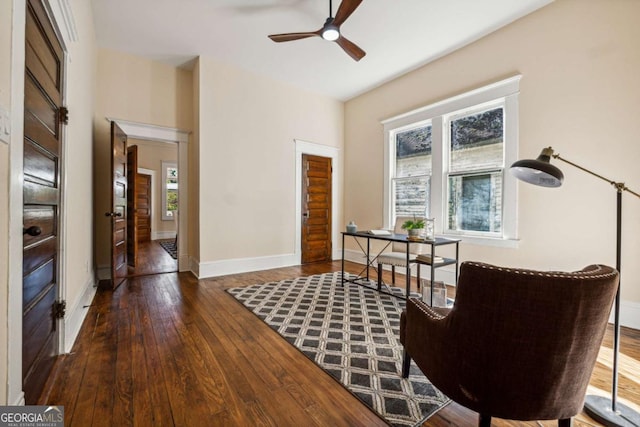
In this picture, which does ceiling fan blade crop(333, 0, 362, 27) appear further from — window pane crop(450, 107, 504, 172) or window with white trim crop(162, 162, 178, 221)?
window with white trim crop(162, 162, 178, 221)

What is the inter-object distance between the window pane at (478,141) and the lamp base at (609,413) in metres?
2.59

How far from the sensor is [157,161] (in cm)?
855

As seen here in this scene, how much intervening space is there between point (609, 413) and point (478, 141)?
9.87ft

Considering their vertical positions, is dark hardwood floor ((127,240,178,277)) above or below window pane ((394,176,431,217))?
below

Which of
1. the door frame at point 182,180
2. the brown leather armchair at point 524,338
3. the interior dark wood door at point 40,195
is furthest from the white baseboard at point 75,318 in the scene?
the brown leather armchair at point 524,338

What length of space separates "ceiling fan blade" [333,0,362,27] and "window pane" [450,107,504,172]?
213cm

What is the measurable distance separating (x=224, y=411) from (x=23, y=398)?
0.87 m

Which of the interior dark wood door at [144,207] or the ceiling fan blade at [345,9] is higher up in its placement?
the ceiling fan blade at [345,9]

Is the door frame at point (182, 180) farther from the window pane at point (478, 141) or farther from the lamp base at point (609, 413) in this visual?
the lamp base at point (609, 413)

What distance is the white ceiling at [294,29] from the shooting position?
2.99m

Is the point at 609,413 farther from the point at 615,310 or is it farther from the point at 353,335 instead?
the point at 353,335

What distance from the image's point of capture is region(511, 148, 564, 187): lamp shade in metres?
1.34

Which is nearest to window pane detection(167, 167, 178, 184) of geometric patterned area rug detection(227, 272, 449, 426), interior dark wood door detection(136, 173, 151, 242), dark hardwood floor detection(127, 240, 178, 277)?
interior dark wood door detection(136, 173, 151, 242)

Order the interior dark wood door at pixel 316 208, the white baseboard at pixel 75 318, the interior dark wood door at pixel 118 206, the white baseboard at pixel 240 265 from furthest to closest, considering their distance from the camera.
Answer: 1. the interior dark wood door at pixel 316 208
2. the white baseboard at pixel 240 265
3. the interior dark wood door at pixel 118 206
4. the white baseboard at pixel 75 318
